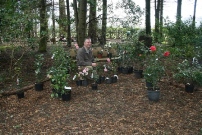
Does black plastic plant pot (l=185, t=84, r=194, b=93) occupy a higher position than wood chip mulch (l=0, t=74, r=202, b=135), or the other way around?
black plastic plant pot (l=185, t=84, r=194, b=93)

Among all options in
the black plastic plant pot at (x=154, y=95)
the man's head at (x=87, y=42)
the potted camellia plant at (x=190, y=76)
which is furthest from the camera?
the man's head at (x=87, y=42)

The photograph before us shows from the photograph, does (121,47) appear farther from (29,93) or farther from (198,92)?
(29,93)

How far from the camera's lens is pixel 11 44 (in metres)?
5.59

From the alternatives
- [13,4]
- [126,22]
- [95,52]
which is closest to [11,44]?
[13,4]

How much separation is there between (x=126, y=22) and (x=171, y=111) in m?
7.00

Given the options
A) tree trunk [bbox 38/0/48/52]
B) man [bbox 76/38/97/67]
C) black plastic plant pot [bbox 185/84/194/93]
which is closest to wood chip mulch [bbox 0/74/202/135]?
black plastic plant pot [bbox 185/84/194/93]

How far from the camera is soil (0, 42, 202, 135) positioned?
362 centimetres

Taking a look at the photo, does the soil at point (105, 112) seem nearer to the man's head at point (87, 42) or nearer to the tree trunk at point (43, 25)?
the man's head at point (87, 42)

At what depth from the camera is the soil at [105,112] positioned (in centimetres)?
362

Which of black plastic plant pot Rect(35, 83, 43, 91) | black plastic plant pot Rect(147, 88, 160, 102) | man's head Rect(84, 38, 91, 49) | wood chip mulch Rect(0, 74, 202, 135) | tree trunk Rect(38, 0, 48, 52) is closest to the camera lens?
wood chip mulch Rect(0, 74, 202, 135)

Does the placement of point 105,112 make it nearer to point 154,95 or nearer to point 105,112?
point 105,112

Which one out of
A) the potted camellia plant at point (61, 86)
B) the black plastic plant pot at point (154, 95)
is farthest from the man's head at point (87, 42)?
the black plastic plant pot at point (154, 95)

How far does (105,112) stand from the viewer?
4.24 metres

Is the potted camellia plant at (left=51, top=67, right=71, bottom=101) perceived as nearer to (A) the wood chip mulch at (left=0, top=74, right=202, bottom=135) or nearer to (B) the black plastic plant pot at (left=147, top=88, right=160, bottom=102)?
(A) the wood chip mulch at (left=0, top=74, right=202, bottom=135)
